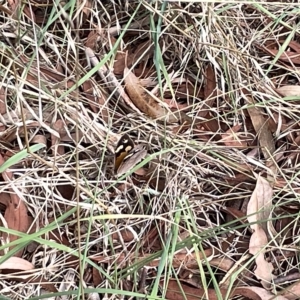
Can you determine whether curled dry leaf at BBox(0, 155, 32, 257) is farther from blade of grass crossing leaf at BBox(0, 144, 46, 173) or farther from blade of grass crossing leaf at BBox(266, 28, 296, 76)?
blade of grass crossing leaf at BBox(266, 28, 296, 76)

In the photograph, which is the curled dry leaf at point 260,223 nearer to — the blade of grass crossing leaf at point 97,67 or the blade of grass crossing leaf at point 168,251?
the blade of grass crossing leaf at point 168,251

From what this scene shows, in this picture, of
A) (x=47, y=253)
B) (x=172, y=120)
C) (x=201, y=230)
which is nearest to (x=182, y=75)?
(x=172, y=120)

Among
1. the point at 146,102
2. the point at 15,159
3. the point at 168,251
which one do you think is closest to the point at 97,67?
the point at 146,102

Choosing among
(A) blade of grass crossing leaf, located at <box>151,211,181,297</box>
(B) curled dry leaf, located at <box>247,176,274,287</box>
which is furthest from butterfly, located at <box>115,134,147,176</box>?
(B) curled dry leaf, located at <box>247,176,274,287</box>

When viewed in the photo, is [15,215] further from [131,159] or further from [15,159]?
[131,159]

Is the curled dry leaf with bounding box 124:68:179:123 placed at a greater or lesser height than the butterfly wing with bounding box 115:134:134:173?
greater

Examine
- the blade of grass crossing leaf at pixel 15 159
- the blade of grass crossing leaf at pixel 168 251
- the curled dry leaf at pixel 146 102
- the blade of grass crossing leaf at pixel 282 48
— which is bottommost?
the blade of grass crossing leaf at pixel 168 251

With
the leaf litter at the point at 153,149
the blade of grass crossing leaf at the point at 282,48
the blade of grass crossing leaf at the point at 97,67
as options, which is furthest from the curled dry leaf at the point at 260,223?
the blade of grass crossing leaf at the point at 97,67

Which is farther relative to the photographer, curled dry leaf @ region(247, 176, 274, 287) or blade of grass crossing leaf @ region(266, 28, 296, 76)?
blade of grass crossing leaf @ region(266, 28, 296, 76)

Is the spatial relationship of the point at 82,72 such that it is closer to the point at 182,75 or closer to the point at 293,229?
the point at 182,75
